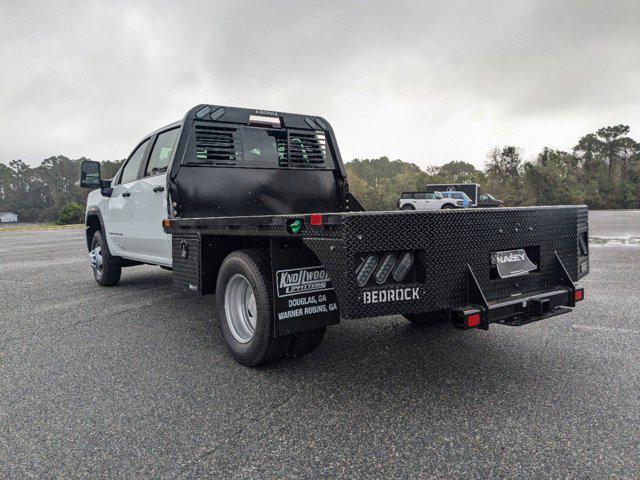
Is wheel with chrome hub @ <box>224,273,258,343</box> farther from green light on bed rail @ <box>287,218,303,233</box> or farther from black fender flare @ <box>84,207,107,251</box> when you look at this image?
black fender flare @ <box>84,207,107,251</box>

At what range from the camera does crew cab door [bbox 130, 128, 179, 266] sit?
4660 millimetres

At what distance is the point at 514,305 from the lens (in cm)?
286

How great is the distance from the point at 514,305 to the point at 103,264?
586cm

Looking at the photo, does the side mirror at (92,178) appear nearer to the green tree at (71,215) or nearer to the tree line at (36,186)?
the green tree at (71,215)

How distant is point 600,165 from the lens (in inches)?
2379

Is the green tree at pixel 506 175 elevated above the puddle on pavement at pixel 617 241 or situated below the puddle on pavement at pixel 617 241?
above

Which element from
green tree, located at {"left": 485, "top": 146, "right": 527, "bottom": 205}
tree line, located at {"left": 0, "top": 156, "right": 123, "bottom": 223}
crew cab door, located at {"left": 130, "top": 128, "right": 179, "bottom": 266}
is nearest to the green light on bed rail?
crew cab door, located at {"left": 130, "top": 128, "right": 179, "bottom": 266}

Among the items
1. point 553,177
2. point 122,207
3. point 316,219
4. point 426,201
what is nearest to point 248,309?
Result: point 316,219

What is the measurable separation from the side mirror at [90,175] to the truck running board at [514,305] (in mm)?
5304

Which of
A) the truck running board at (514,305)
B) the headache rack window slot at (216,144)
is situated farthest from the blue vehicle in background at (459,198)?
the truck running board at (514,305)

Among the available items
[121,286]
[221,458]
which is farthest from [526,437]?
[121,286]

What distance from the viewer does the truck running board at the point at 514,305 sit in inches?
105

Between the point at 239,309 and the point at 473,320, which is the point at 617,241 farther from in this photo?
the point at 239,309

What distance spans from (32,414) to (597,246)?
12557 millimetres
